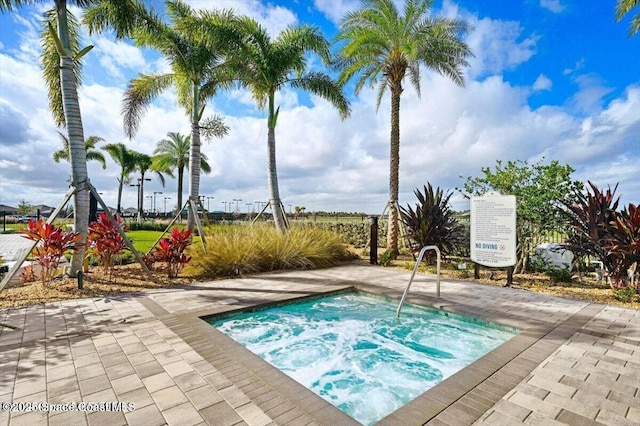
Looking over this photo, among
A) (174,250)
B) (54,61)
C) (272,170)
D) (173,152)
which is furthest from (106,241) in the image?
(173,152)

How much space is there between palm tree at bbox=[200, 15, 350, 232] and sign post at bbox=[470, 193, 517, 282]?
586cm

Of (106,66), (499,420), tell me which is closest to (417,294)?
(499,420)

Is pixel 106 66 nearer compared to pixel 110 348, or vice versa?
pixel 110 348

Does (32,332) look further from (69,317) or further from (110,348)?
(110,348)

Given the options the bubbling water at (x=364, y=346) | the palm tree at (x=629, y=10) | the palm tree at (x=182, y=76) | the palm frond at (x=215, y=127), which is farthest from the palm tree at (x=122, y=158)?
the palm tree at (x=629, y=10)

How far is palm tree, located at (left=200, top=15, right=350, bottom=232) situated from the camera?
10188 millimetres

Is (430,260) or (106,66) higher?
(106,66)

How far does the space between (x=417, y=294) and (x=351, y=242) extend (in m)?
10.2

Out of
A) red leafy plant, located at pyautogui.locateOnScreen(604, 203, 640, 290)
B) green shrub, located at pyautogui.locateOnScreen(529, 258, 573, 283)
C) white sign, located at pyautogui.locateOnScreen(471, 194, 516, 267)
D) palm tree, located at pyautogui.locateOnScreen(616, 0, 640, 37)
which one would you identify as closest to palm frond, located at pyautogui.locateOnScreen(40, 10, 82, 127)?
white sign, located at pyautogui.locateOnScreen(471, 194, 516, 267)

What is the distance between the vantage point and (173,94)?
11.7 m

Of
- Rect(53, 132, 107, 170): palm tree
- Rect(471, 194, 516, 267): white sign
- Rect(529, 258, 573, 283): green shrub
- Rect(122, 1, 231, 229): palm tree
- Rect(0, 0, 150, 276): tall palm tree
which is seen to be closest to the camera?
Rect(471, 194, 516, 267): white sign

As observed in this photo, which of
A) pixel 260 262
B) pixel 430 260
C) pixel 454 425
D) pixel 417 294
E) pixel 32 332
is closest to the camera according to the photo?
pixel 454 425

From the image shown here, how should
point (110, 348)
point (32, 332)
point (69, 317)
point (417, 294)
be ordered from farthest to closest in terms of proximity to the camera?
point (417, 294), point (69, 317), point (32, 332), point (110, 348)

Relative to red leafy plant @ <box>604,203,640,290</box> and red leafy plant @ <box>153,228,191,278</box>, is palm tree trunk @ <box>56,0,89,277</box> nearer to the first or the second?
red leafy plant @ <box>153,228,191,278</box>
